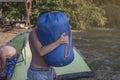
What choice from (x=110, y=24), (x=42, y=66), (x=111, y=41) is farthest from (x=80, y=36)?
(x=42, y=66)

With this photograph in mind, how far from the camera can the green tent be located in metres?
6.34

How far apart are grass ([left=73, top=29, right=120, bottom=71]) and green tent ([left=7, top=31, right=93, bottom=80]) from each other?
1.14m

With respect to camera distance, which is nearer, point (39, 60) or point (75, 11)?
point (39, 60)

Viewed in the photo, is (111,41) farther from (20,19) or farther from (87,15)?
(20,19)

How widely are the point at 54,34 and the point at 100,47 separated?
766 centimetres

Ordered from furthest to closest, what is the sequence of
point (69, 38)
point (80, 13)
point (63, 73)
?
point (80, 13) < point (63, 73) < point (69, 38)

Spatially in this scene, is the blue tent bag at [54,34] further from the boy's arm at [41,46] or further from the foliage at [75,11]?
the foliage at [75,11]

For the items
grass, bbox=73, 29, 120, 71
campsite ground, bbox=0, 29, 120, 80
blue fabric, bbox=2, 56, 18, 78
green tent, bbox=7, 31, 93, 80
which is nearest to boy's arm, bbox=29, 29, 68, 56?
→ blue fabric, bbox=2, 56, 18, 78

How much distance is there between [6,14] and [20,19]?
0.65m

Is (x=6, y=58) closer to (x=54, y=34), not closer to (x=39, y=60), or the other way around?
(x=39, y=60)

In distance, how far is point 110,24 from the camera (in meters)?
16.0

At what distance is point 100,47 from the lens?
10.9m

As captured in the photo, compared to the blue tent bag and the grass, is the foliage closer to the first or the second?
the grass

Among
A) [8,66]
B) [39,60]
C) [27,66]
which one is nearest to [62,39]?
[39,60]
